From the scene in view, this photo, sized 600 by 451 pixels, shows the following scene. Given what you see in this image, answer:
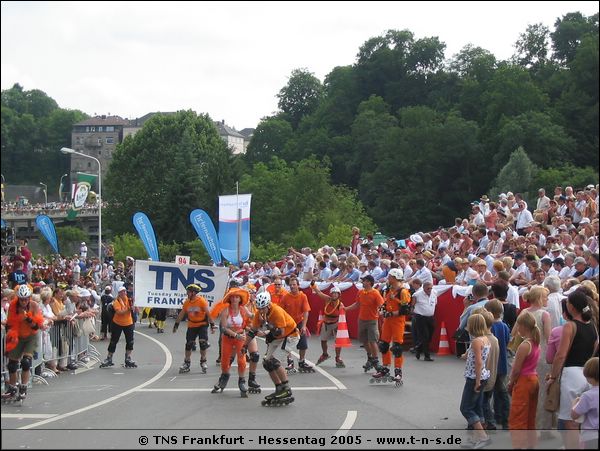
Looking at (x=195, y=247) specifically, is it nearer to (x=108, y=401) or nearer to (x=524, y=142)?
(x=524, y=142)

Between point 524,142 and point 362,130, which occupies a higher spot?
point 362,130

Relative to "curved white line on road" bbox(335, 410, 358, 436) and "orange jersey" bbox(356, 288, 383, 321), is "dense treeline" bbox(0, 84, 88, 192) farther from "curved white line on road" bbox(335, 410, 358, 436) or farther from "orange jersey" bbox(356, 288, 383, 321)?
"orange jersey" bbox(356, 288, 383, 321)

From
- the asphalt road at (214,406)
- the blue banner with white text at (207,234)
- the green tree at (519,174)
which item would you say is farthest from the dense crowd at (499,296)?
the green tree at (519,174)

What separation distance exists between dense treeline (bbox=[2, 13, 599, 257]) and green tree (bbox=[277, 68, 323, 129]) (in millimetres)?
127

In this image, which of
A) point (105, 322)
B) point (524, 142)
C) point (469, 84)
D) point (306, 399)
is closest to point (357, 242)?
point (105, 322)

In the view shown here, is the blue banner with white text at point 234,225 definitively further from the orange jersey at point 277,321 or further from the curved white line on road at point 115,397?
the orange jersey at point 277,321

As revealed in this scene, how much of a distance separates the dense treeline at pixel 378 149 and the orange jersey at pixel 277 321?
9897 millimetres

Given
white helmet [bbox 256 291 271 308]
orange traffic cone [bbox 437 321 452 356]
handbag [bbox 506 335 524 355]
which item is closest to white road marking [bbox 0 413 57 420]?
white helmet [bbox 256 291 271 308]

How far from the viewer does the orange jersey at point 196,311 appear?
17.7 metres

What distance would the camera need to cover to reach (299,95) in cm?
10950

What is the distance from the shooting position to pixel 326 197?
58.3m

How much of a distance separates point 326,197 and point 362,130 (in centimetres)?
2469

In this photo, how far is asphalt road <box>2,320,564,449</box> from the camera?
Result: 441 inches

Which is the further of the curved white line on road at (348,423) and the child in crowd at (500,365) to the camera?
the curved white line on road at (348,423)
